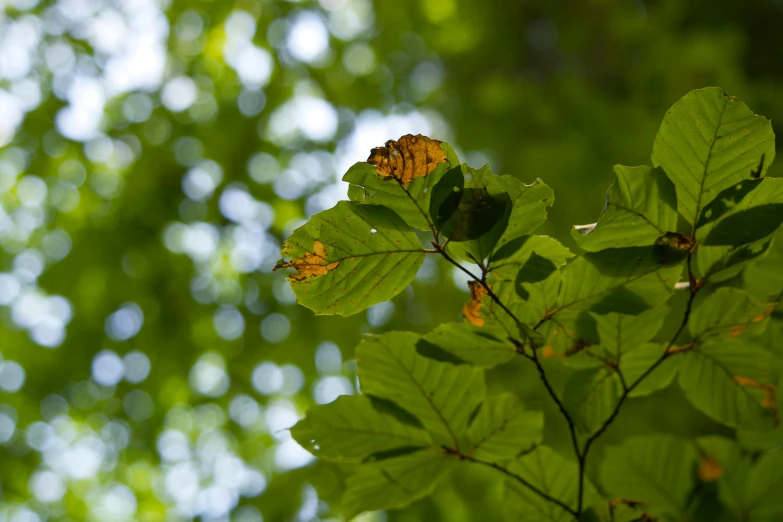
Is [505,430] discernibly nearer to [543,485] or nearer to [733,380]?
[543,485]

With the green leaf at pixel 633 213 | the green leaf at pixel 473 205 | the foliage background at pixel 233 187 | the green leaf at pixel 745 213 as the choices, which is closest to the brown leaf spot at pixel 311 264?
the green leaf at pixel 473 205

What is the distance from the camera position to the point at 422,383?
60cm

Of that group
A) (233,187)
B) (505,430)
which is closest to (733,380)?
(505,430)

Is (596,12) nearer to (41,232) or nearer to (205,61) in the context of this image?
(205,61)

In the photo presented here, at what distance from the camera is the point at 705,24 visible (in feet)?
9.36

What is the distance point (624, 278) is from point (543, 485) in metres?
0.30

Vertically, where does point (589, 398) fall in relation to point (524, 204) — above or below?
below

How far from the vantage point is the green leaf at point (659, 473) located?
731mm

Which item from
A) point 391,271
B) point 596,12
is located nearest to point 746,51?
point 596,12

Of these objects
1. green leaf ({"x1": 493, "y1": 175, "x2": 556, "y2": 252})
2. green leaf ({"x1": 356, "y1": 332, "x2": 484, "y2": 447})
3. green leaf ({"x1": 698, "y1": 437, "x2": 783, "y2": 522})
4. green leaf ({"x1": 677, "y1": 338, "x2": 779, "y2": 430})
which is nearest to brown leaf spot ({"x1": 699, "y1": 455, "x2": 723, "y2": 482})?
green leaf ({"x1": 698, "y1": 437, "x2": 783, "y2": 522})

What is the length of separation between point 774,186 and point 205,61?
3301 mm

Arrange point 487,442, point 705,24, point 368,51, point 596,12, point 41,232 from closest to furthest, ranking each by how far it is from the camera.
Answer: point 487,442 < point 705,24 < point 41,232 < point 596,12 < point 368,51

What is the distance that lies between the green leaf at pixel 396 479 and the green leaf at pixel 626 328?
8.2 inches

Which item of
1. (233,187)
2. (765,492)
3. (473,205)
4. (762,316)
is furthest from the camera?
(233,187)
